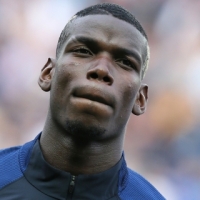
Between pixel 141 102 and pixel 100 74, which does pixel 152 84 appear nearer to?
pixel 141 102

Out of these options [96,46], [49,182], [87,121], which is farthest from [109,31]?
[49,182]

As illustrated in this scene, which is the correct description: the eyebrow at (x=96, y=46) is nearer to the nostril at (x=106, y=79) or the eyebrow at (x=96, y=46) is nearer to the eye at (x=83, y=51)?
the eye at (x=83, y=51)

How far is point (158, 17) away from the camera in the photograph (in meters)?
5.38

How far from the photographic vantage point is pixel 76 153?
1.40 m

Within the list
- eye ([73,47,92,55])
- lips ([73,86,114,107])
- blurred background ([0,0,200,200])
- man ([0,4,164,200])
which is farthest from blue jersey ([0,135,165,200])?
blurred background ([0,0,200,200])

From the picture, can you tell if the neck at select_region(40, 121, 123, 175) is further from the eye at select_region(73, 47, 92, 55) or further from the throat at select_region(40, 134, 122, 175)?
the eye at select_region(73, 47, 92, 55)

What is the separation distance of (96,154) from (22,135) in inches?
133

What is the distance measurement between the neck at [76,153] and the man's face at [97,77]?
53 mm

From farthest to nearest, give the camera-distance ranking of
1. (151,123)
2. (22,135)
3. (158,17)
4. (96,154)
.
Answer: (158,17) → (151,123) → (22,135) → (96,154)

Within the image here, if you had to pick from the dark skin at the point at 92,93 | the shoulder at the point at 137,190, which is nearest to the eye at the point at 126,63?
the dark skin at the point at 92,93

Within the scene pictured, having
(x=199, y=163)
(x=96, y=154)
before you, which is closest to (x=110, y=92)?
(x=96, y=154)

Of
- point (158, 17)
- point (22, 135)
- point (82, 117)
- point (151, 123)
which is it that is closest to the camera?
point (82, 117)

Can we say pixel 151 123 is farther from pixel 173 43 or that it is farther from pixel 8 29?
pixel 8 29

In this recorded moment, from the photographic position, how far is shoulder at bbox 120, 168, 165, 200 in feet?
4.86
